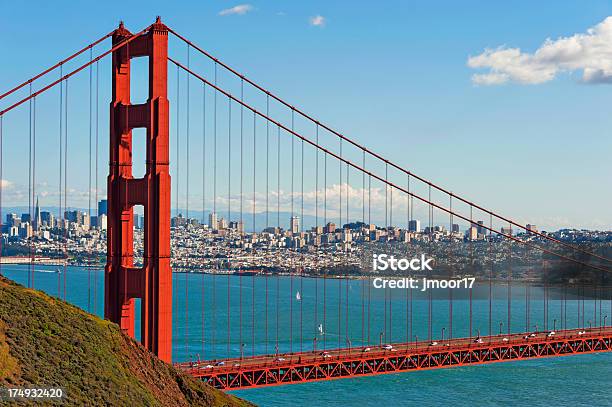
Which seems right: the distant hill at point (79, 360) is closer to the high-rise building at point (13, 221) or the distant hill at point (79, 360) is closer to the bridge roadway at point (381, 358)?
the bridge roadway at point (381, 358)

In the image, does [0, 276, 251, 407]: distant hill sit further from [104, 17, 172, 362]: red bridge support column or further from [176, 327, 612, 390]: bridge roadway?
[176, 327, 612, 390]: bridge roadway

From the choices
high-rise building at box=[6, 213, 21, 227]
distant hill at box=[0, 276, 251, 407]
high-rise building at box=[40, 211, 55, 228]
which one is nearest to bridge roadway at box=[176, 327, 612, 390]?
distant hill at box=[0, 276, 251, 407]

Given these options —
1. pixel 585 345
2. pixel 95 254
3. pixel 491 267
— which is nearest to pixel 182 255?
pixel 95 254

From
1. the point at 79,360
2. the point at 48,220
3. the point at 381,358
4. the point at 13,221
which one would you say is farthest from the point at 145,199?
the point at 13,221

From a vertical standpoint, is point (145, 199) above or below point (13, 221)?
below

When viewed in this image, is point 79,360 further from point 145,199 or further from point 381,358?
point 381,358

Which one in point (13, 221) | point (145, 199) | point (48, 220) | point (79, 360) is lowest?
point (79, 360)

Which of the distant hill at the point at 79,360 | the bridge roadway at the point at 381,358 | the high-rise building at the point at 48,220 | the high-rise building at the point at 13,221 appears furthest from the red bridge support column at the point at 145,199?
the high-rise building at the point at 13,221
